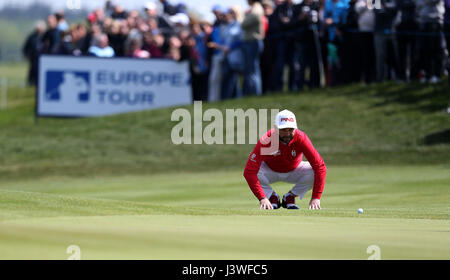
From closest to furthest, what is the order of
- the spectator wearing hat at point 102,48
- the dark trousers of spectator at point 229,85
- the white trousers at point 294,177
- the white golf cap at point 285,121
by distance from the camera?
the white golf cap at point 285,121 < the white trousers at point 294,177 < the dark trousers of spectator at point 229,85 < the spectator wearing hat at point 102,48

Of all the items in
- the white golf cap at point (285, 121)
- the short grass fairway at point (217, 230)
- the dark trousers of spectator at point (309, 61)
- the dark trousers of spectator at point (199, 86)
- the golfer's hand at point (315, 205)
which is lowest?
the golfer's hand at point (315, 205)

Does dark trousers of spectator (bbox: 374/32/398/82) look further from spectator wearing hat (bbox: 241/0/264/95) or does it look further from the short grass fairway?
the short grass fairway

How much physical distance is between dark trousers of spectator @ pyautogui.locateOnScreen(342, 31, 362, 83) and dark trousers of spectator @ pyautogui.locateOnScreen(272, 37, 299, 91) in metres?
1.24

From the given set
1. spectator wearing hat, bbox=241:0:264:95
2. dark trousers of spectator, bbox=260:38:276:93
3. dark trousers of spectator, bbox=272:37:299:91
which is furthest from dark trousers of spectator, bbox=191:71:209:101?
dark trousers of spectator, bbox=272:37:299:91

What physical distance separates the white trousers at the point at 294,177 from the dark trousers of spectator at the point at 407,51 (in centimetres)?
968

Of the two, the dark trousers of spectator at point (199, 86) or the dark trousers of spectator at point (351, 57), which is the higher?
the dark trousers of spectator at point (351, 57)

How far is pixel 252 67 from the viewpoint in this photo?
23.4 m

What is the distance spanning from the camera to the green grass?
6.45 meters

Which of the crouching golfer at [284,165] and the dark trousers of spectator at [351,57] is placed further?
the dark trousers of spectator at [351,57]

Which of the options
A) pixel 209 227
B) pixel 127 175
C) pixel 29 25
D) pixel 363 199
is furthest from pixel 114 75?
pixel 29 25

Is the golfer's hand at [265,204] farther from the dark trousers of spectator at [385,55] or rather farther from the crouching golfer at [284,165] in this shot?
the dark trousers of spectator at [385,55]

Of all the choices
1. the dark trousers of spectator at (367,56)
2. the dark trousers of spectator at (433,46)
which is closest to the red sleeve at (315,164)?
the dark trousers of spectator at (433,46)

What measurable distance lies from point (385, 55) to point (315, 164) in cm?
1098

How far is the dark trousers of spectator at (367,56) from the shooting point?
21828mm
